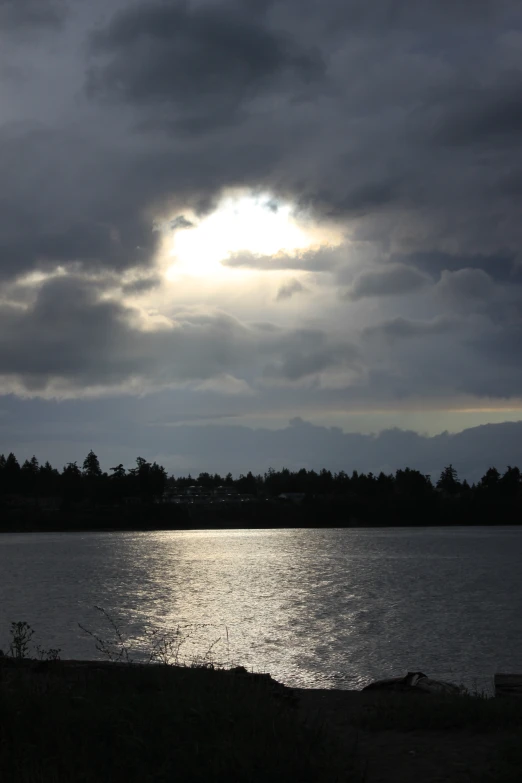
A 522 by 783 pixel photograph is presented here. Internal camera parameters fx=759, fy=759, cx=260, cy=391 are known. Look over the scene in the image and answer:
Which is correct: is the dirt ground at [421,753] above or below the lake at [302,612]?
above

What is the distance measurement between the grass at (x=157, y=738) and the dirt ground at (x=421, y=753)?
70cm

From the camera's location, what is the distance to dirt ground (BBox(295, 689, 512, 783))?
1120cm

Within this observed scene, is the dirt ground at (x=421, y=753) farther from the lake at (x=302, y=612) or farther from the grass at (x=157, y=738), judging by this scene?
the lake at (x=302, y=612)

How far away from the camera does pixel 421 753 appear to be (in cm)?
1251

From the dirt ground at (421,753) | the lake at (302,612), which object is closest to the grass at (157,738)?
the dirt ground at (421,753)

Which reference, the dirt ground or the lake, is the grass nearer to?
the dirt ground

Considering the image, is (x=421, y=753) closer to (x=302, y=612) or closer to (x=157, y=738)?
(x=157, y=738)

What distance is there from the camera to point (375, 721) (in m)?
14.4

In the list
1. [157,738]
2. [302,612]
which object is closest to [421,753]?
[157,738]

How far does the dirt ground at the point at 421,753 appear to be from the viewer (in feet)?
36.8

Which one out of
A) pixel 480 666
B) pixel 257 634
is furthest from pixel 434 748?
pixel 257 634

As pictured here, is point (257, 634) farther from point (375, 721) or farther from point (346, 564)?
point (346, 564)

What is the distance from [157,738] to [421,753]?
4.44 m

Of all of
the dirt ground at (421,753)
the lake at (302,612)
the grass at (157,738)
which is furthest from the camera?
the lake at (302,612)
